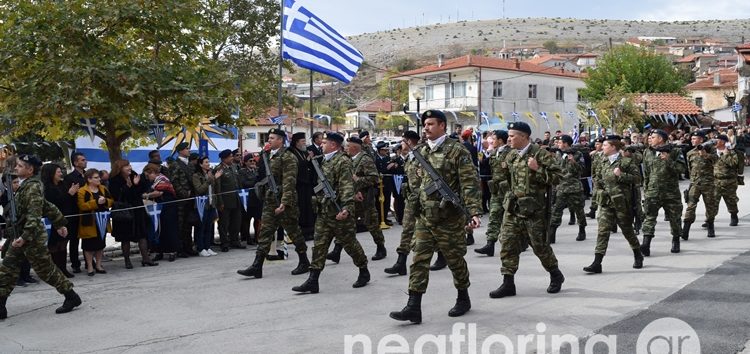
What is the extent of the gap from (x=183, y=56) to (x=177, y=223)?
315 cm

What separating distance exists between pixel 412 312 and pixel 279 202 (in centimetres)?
326

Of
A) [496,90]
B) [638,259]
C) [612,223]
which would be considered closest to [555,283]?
[612,223]

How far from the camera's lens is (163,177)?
418 inches

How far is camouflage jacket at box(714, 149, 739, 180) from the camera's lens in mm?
12125

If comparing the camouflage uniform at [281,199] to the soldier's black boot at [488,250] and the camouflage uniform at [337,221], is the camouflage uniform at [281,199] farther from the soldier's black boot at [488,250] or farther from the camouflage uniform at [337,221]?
the soldier's black boot at [488,250]

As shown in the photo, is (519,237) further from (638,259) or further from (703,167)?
(703,167)

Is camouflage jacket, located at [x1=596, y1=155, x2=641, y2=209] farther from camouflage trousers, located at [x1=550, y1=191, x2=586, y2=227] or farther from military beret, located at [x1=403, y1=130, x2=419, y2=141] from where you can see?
camouflage trousers, located at [x1=550, y1=191, x2=586, y2=227]

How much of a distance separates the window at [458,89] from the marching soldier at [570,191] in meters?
49.2

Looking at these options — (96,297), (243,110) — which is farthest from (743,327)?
(243,110)

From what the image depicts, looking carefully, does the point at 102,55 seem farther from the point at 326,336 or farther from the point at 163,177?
the point at 326,336

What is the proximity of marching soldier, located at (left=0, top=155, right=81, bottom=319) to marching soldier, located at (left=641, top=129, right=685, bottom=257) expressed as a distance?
7759 mm

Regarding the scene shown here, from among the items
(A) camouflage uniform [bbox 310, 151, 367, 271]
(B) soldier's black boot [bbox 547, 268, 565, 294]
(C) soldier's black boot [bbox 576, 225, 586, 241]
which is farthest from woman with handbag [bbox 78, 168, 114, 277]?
(C) soldier's black boot [bbox 576, 225, 586, 241]

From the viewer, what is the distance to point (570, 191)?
12281mm

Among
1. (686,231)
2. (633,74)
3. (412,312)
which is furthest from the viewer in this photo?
(633,74)
